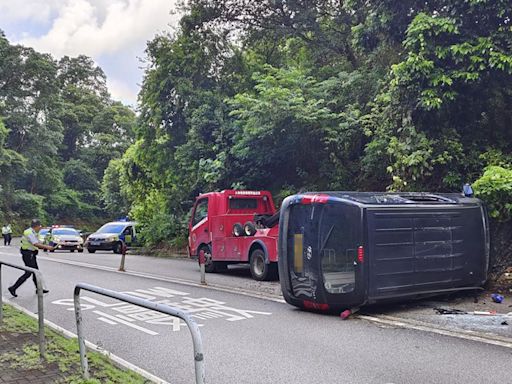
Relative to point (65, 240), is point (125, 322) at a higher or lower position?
lower

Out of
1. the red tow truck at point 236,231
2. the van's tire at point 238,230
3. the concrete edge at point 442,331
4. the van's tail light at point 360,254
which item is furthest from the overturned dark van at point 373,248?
the van's tire at point 238,230

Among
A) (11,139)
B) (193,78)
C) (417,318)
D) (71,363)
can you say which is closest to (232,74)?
(193,78)

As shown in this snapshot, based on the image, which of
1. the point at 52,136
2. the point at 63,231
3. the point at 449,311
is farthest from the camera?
the point at 52,136

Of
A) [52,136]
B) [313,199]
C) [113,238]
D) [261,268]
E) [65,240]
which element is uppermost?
[52,136]

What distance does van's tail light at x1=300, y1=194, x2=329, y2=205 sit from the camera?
28.6ft

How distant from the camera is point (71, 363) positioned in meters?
5.71

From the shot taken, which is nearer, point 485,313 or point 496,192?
point 485,313

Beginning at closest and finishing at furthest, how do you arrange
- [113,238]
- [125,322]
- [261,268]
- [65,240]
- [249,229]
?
1. [125,322]
2. [261,268]
3. [249,229]
4. [113,238]
5. [65,240]

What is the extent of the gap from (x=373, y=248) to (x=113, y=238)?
68.9ft

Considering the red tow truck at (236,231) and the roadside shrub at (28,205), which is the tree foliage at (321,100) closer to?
the red tow truck at (236,231)

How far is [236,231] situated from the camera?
13.9 metres

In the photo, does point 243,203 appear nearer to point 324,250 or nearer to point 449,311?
point 324,250

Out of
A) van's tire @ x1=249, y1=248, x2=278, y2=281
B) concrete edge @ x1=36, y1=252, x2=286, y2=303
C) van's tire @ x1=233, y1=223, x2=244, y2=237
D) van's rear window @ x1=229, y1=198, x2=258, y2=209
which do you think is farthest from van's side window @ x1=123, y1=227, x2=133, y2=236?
van's tire @ x1=249, y1=248, x2=278, y2=281

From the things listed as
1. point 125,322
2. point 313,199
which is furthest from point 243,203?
point 125,322
